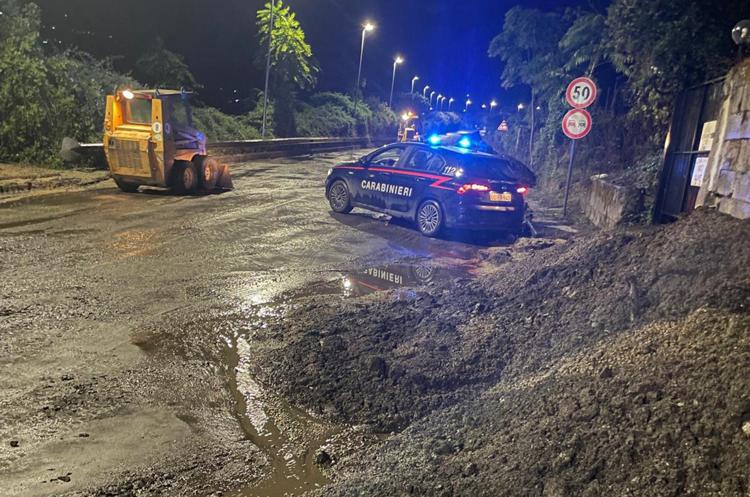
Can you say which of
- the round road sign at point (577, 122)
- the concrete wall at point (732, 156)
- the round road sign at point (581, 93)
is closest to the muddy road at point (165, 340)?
the concrete wall at point (732, 156)

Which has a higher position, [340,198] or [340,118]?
[340,118]

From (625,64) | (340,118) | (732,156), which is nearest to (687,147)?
(732,156)

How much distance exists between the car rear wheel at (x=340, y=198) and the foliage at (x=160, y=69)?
76.4 ft

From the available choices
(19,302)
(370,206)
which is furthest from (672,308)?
(370,206)

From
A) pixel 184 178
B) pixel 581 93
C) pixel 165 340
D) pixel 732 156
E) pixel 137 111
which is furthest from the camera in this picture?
pixel 184 178

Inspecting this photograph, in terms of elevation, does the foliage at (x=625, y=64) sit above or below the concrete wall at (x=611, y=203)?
above

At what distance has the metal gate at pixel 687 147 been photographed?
710 centimetres

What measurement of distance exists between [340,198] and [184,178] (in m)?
4.02

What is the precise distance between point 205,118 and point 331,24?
48541 millimetres

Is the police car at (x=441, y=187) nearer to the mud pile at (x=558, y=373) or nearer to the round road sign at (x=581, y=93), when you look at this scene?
the round road sign at (x=581, y=93)

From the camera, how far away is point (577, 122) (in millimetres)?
11977

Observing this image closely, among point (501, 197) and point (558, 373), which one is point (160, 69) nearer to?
point (501, 197)

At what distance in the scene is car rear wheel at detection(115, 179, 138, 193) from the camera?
12883mm

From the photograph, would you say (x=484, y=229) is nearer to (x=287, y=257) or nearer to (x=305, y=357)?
(x=287, y=257)
